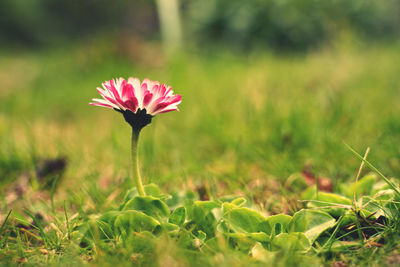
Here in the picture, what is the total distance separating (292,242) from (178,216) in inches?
14.1

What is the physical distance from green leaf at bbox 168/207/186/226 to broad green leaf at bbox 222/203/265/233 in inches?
5.2

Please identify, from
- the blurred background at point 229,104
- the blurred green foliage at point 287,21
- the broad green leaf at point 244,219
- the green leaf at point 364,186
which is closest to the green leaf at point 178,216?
the broad green leaf at point 244,219

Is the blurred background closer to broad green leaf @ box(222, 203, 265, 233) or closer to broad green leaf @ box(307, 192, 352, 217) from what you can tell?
broad green leaf @ box(307, 192, 352, 217)

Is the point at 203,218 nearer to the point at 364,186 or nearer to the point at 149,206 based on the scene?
the point at 149,206

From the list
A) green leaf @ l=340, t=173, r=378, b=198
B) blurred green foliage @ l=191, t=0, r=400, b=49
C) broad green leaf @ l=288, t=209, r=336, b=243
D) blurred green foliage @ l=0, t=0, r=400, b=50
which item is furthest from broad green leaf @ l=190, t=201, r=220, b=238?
blurred green foliage @ l=191, t=0, r=400, b=49

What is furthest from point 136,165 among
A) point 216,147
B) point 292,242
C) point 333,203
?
point 216,147

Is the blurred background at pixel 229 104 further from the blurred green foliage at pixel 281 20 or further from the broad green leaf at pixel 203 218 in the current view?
the broad green leaf at pixel 203 218

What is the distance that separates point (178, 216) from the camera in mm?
1118

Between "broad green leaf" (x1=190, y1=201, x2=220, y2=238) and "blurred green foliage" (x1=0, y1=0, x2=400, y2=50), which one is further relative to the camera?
"blurred green foliage" (x1=0, y1=0, x2=400, y2=50)

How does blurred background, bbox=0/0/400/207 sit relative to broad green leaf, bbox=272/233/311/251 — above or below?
above

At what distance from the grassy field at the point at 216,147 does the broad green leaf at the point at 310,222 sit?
0.08 meters

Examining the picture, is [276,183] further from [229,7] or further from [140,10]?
[140,10]

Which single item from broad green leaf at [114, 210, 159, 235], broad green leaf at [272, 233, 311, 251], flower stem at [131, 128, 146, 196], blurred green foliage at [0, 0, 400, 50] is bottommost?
broad green leaf at [272, 233, 311, 251]

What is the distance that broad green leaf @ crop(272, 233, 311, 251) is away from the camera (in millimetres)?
992
